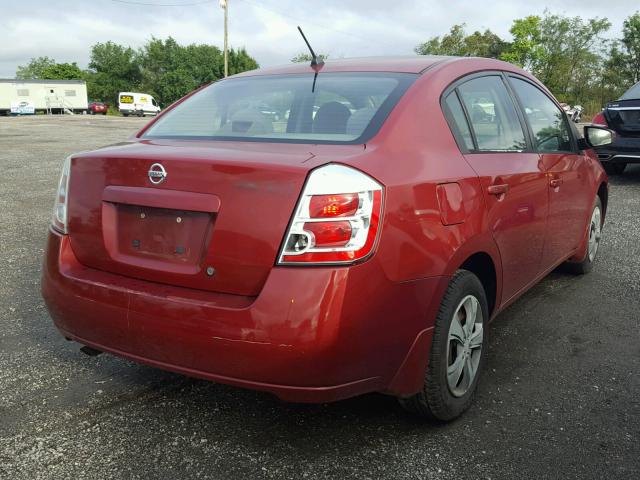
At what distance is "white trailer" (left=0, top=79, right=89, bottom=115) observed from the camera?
60.6 meters

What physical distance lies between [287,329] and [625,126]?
873 centimetres

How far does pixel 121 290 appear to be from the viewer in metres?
2.42

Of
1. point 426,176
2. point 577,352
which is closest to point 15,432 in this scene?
point 426,176

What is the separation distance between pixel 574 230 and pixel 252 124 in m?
2.53

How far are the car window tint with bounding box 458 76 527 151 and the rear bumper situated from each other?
981 millimetres

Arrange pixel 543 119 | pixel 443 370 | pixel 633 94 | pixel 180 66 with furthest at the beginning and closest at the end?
1. pixel 180 66
2. pixel 633 94
3. pixel 543 119
4. pixel 443 370

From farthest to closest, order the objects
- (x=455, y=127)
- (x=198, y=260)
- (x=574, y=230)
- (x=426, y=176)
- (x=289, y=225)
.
A: (x=574, y=230) → (x=455, y=127) → (x=426, y=176) → (x=198, y=260) → (x=289, y=225)

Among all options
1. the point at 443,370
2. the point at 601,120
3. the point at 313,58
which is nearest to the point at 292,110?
the point at 313,58

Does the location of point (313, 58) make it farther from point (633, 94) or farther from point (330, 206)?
point (633, 94)

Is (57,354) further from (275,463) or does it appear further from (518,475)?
(518,475)

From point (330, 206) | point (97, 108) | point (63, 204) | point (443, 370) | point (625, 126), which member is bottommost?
point (97, 108)

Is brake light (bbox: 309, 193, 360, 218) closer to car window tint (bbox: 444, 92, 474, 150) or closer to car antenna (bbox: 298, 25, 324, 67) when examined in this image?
car window tint (bbox: 444, 92, 474, 150)

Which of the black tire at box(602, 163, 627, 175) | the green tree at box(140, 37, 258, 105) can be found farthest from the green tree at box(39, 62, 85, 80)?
the black tire at box(602, 163, 627, 175)

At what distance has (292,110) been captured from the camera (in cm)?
290
